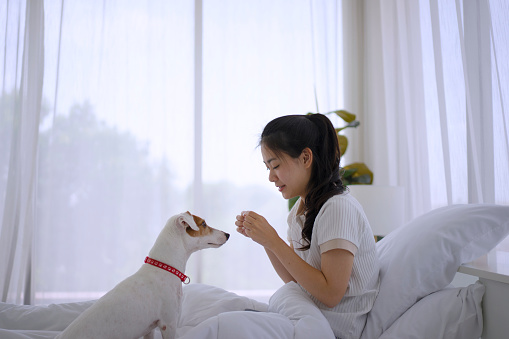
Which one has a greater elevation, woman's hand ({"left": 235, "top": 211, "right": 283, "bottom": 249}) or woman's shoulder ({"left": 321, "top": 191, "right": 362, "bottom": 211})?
woman's shoulder ({"left": 321, "top": 191, "right": 362, "bottom": 211})

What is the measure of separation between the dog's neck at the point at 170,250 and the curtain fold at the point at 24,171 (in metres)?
1.97

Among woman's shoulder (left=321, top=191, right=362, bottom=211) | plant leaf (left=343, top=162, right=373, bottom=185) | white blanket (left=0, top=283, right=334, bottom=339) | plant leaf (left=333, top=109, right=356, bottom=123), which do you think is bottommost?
white blanket (left=0, top=283, right=334, bottom=339)

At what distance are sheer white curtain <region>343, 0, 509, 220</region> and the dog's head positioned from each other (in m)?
1.10

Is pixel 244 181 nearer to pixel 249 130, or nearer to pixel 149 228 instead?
pixel 249 130

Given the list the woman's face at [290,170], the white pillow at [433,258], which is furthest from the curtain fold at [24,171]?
the white pillow at [433,258]

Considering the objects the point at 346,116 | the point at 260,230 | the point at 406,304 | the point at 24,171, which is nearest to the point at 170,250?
the point at 260,230

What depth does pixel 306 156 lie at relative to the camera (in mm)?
1267

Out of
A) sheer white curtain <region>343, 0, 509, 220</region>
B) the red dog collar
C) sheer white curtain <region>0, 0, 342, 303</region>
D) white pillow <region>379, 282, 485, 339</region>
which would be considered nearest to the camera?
white pillow <region>379, 282, 485, 339</region>

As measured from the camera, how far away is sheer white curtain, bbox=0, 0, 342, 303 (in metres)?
2.84

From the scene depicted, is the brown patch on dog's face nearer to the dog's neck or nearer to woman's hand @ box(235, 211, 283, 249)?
the dog's neck

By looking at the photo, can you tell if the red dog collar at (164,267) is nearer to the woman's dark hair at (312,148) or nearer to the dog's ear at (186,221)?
the dog's ear at (186,221)

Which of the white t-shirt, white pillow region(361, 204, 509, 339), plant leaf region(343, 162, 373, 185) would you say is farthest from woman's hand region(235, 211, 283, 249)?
plant leaf region(343, 162, 373, 185)

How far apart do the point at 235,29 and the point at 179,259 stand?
2.36 metres

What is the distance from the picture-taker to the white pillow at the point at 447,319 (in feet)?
3.48
